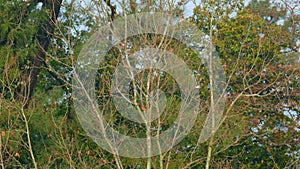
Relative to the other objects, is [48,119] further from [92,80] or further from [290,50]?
[290,50]

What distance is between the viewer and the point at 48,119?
27.2 ft

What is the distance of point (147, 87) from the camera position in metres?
5.74

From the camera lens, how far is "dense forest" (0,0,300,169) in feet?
20.1

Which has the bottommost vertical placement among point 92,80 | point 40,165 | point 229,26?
point 40,165

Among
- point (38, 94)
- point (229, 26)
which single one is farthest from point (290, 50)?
point (38, 94)

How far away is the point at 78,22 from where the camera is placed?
10.3m

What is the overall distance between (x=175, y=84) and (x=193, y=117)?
55 centimetres

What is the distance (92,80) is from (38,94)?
7.82 feet

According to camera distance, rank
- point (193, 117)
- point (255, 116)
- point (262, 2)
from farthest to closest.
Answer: point (262, 2) < point (255, 116) < point (193, 117)

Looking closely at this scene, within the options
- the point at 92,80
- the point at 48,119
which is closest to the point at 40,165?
the point at 48,119

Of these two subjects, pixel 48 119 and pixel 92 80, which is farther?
pixel 48 119

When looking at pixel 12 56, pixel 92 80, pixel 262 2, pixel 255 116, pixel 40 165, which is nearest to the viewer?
pixel 92 80

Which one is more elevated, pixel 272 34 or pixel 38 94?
pixel 272 34

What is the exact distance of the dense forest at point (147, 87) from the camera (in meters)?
6.12
